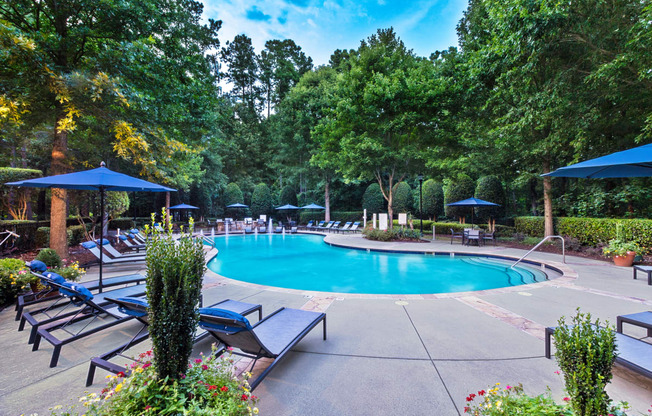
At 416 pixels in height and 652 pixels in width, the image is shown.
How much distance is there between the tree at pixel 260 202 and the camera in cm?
2609

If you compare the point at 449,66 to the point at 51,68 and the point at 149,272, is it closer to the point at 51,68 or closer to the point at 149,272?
the point at 51,68

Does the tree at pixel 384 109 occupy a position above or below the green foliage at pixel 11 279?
above

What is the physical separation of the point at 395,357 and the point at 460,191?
54.0 ft

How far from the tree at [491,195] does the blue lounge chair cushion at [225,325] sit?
1642 cm

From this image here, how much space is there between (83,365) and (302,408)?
7.50 ft

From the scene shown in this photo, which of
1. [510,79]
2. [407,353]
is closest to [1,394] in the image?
[407,353]

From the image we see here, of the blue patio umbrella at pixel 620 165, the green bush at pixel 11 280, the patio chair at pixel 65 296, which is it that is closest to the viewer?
the patio chair at pixel 65 296

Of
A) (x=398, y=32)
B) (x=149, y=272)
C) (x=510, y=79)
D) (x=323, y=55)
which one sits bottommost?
(x=149, y=272)

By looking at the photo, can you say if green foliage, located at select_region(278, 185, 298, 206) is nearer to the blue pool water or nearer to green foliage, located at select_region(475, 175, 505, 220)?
the blue pool water

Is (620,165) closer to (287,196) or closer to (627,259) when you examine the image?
(627,259)

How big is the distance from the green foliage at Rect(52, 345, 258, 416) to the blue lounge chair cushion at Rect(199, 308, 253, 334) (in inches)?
15.8

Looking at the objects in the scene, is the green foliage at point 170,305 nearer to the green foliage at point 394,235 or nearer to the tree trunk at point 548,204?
the green foliage at point 394,235

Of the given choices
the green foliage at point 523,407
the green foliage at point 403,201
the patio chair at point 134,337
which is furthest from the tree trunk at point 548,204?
the patio chair at point 134,337

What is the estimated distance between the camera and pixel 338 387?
2314 millimetres
